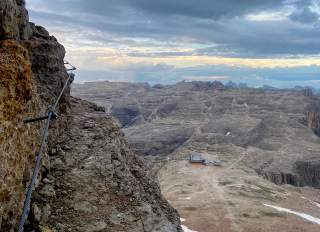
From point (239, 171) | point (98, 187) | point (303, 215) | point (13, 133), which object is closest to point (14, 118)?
point (13, 133)

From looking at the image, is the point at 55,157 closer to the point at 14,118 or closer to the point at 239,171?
the point at 14,118

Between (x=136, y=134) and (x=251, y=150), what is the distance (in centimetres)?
5667

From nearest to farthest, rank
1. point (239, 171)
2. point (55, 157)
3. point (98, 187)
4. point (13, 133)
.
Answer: point (13, 133), point (98, 187), point (55, 157), point (239, 171)

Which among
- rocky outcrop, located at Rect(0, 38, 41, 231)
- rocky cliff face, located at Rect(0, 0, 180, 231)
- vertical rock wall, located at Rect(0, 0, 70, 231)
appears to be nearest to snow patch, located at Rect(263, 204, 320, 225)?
rocky cliff face, located at Rect(0, 0, 180, 231)

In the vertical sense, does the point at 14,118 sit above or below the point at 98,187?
above

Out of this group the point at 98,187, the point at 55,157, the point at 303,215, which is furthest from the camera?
the point at 303,215

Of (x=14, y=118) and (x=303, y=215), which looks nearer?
(x=14, y=118)

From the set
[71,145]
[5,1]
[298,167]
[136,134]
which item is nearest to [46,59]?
[71,145]

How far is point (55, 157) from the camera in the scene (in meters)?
21.5

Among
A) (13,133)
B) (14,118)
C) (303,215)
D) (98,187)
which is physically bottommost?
(303,215)

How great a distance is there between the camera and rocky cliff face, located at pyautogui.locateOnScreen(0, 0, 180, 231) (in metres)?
14.6

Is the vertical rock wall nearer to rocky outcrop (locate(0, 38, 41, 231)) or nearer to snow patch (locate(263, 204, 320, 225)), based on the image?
rocky outcrop (locate(0, 38, 41, 231))

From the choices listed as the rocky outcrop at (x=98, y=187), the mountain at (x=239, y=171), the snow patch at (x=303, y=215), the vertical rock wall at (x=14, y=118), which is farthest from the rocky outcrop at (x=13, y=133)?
the snow patch at (x=303, y=215)

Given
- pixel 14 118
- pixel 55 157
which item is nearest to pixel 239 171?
pixel 55 157
